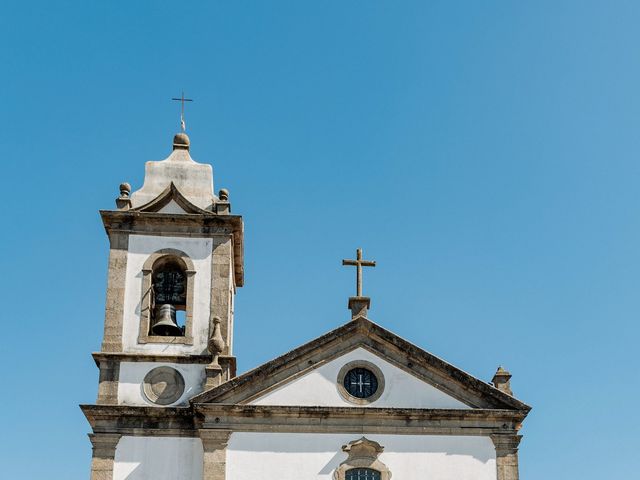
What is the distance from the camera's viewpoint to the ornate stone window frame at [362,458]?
22.0 m

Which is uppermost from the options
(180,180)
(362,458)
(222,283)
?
(180,180)

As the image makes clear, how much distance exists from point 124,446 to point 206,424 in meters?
1.73

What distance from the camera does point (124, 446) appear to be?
73.5ft

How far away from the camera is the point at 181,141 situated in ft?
88.0

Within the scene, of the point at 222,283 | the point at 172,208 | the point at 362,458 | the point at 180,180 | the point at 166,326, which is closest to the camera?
the point at 362,458

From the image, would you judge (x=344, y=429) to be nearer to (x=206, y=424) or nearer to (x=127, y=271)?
(x=206, y=424)

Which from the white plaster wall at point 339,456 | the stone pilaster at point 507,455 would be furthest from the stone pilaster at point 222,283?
the stone pilaster at point 507,455

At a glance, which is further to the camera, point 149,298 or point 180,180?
point 180,180

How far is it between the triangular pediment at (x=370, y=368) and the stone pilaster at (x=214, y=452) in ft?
2.16

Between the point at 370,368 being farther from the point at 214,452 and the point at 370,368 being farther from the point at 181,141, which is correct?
the point at 181,141

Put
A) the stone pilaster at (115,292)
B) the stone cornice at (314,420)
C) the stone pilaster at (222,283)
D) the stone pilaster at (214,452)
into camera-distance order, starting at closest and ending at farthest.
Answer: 1. the stone pilaster at (214,452)
2. the stone cornice at (314,420)
3. the stone pilaster at (115,292)
4. the stone pilaster at (222,283)

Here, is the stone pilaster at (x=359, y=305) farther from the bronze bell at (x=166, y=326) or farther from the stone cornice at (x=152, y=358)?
the bronze bell at (x=166, y=326)

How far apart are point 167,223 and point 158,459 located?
17.4 feet

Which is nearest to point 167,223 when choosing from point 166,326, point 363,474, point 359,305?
point 166,326
